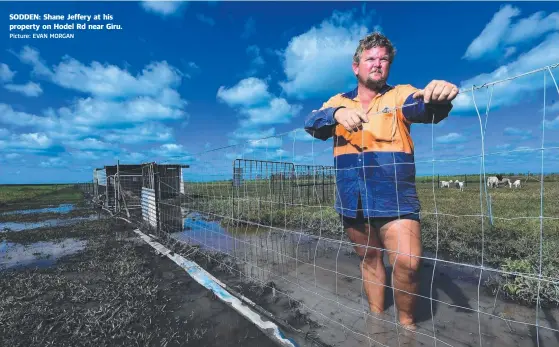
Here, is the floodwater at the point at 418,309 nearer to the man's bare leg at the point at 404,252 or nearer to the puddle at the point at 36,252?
the man's bare leg at the point at 404,252

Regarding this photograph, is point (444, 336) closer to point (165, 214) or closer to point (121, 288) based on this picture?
point (121, 288)

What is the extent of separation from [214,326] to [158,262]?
239 cm

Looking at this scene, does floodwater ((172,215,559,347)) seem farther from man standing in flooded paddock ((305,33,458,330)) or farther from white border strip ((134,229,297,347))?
white border strip ((134,229,297,347))

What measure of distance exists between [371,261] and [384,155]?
98cm

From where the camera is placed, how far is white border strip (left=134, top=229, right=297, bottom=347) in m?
2.42

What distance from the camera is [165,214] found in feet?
23.2

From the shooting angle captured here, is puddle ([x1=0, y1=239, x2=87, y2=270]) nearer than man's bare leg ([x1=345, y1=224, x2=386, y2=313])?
No

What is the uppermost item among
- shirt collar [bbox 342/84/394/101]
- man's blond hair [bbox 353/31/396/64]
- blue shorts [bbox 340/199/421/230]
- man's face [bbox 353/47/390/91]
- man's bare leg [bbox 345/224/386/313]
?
man's blond hair [bbox 353/31/396/64]

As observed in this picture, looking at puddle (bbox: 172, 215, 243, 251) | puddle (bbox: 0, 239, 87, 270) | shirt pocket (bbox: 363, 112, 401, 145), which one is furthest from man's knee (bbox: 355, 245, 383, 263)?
puddle (bbox: 0, 239, 87, 270)

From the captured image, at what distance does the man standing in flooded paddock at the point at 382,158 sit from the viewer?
6.31 feet

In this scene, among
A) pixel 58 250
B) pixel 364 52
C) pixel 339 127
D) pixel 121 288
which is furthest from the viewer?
pixel 58 250

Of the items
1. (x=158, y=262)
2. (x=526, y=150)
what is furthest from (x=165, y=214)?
(x=526, y=150)

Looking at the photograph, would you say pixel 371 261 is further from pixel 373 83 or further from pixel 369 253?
pixel 373 83

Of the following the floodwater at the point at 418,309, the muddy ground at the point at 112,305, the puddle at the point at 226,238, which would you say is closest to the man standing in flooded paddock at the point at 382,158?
the floodwater at the point at 418,309
